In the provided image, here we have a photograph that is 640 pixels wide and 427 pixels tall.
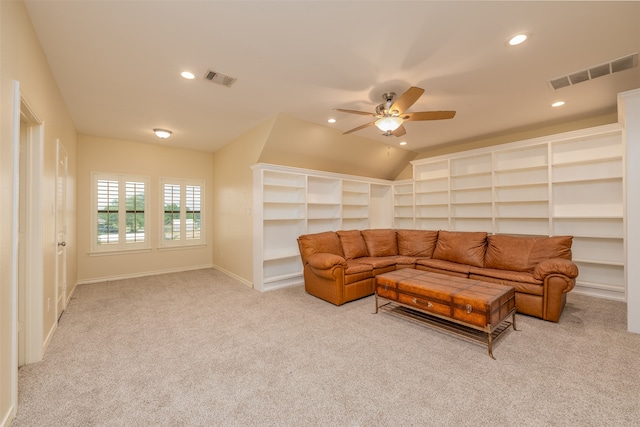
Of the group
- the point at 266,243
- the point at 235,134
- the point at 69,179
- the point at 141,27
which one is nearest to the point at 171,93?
the point at 141,27

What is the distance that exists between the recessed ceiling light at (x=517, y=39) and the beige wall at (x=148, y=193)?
18.4ft

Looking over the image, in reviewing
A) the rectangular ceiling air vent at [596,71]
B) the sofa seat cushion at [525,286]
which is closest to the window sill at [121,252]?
the sofa seat cushion at [525,286]

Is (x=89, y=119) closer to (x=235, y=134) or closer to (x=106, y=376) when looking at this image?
(x=235, y=134)

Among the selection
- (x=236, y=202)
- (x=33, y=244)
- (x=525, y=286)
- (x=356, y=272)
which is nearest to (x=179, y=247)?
(x=236, y=202)

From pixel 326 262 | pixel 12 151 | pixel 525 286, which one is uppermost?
pixel 12 151

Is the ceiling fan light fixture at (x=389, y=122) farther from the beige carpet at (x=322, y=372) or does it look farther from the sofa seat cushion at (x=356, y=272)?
the beige carpet at (x=322, y=372)

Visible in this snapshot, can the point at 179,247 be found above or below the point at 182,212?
below

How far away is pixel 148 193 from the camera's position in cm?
557

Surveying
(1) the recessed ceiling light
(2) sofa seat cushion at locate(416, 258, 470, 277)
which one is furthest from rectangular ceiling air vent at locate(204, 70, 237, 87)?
(2) sofa seat cushion at locate(416, 258, 470, 277)

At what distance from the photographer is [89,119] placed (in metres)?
4.20

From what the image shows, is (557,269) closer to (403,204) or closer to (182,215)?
(403,204)

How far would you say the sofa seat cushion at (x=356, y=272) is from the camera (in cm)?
380

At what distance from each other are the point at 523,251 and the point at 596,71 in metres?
2.28

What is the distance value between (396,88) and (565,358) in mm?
3175
